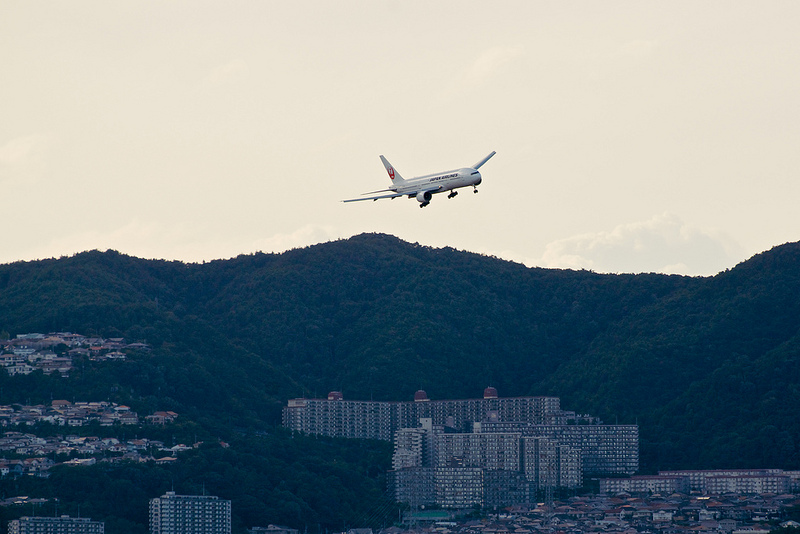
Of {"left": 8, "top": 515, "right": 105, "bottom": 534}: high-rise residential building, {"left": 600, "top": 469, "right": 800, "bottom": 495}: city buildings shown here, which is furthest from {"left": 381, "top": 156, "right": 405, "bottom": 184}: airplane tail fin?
{"left": 600, "top": 469, "right": 800, "bottom": 495}: city buildings

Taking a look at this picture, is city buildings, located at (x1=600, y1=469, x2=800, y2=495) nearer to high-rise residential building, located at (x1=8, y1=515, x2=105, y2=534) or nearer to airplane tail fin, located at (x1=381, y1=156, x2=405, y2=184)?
high-rise residential building, located at (x1=8, y1=515, x2=105, y2=534)

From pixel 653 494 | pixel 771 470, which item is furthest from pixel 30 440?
pixel 771 470

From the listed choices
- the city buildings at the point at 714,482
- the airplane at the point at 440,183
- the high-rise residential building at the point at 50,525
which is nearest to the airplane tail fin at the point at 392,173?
the airplane at the point at 440,183

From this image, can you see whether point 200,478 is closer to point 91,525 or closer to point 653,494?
point 91,525

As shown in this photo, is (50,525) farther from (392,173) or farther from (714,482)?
(714,482)

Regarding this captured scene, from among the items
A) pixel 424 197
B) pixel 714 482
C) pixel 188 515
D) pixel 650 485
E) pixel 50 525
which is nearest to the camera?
pixel 424 197

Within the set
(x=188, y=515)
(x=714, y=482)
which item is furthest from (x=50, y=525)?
(x=714, y=482)
